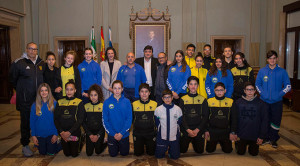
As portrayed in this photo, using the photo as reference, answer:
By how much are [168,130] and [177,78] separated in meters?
1.21

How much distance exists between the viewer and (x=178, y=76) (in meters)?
4.33

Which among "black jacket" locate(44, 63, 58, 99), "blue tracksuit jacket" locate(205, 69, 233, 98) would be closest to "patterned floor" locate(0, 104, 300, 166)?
"blue tracksuit jacket" locate(205, 69, 233, 98)

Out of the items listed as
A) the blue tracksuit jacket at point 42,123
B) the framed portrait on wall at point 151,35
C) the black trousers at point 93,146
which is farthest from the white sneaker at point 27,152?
the framed portrait on wall at point 151,35

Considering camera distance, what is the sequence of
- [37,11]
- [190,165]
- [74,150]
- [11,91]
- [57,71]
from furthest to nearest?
[37,11]
[11,91]
[57,71]
[74,150]
[190,165]

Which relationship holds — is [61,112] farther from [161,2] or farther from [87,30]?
[161,2]

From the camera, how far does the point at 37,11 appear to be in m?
9.54

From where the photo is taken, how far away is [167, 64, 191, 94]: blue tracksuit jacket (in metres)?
4.32

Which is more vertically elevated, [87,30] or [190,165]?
[87,30]

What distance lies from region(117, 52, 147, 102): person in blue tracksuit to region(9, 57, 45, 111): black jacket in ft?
5.12

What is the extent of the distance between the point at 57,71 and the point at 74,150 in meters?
1.48

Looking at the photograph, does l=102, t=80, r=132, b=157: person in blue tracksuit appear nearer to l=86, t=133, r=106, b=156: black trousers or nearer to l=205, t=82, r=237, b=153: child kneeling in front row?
l=86, t=133, r=106, b=156: black trousers

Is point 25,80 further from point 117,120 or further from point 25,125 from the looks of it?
point 117,120

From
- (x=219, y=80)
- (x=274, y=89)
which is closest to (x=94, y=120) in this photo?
(x=219, y=80)

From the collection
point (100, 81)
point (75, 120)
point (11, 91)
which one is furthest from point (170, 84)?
point (11, 91)
